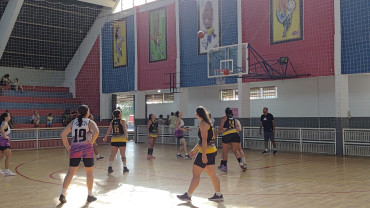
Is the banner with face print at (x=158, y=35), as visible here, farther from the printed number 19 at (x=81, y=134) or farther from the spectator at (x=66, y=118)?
the printed number 19 at (x=81, y=134)

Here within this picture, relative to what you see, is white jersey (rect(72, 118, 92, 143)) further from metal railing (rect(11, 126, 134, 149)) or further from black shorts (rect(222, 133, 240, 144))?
metal railing (rect(11, 126, 134, 149))

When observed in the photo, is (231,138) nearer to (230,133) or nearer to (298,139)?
(230,133)

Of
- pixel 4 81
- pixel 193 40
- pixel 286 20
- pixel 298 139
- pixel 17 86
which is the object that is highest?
pixel 286 20

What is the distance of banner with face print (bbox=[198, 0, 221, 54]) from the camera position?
2067 cm

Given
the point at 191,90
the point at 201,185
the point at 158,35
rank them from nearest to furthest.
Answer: the point at 201,185 < the point at 158,35 < the point at 191,90

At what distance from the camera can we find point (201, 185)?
936cm

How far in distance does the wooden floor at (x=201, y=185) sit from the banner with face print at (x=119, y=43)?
42.3ft

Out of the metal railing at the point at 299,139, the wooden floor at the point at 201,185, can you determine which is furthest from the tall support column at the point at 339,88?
the wooden floor at the point at 201,185

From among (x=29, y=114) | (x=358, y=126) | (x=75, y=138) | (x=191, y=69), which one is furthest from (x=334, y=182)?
(x=29, y=114)

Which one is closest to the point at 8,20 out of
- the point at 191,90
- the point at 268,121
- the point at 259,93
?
the point at 191,90

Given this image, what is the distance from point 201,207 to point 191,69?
1549 cm

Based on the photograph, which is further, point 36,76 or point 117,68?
point 36,76

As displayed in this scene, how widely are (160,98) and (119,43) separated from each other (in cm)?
490

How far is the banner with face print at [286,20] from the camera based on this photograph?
17539 mm
